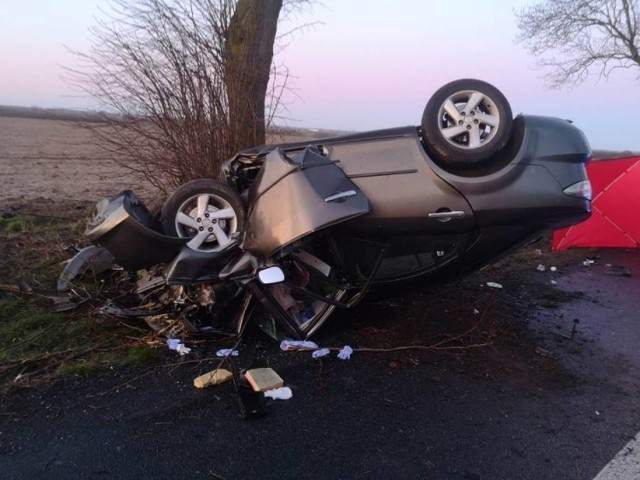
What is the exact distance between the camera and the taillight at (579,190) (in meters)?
3.62

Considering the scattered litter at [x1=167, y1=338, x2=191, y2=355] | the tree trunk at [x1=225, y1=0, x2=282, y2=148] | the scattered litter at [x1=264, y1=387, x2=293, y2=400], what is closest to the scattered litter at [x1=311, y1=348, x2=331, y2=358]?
the scattered litter at [x1=264, y1=387, x2=293, y2=400]

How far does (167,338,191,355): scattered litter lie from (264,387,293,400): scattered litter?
91cm

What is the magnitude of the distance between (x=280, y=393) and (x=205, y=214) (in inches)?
66.4

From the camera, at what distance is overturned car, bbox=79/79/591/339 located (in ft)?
11.8

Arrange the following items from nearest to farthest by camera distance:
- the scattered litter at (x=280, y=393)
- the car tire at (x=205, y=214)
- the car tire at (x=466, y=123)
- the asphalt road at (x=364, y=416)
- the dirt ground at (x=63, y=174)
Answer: the asphalt road at (x=364, y=416)
the scattered litter at (x=280, y=393)
the car tire at (x=466, y=123)
the car tire at (x=205, y=214)
the dirt ground at (x=63, y=174)

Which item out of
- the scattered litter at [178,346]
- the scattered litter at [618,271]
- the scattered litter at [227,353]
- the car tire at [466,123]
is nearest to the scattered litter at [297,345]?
the scattered litter at [227,353]

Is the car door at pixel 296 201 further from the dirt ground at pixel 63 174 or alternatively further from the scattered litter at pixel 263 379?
the dirt ground at pixel 63 174

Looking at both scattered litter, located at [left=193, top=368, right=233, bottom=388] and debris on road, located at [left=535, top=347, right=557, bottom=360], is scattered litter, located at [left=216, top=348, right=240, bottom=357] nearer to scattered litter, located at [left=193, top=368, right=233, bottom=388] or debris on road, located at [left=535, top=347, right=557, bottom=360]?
scattered litter, located at [left=193, top=368, right=233, bottom=388]

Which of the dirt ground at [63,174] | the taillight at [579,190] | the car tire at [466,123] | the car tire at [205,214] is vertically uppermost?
the car tire at [466,123]

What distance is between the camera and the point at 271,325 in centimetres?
412

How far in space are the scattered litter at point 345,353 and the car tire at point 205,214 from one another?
4.23 ft

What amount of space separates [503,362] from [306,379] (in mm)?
1553

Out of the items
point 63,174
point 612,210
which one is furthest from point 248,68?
point 63,174

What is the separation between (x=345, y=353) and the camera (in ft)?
12.7
